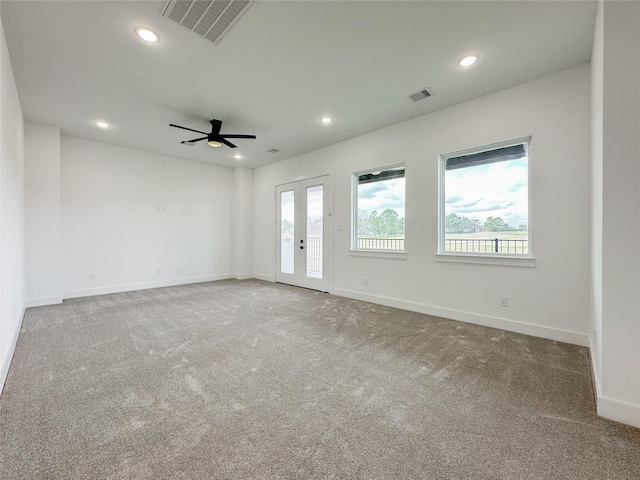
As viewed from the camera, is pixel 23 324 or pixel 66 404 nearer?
pixel 66 404

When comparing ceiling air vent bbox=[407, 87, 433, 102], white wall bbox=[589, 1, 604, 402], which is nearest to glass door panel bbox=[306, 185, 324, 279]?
ceiling air vent bbox=[407, 87, 433, 102]

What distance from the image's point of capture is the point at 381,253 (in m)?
4.64

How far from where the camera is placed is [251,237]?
24.5ft

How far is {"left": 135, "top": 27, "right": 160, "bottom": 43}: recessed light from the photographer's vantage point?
241 centimetres

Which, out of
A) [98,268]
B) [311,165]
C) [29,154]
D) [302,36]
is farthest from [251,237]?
[302,36]

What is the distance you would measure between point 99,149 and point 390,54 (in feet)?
18.4

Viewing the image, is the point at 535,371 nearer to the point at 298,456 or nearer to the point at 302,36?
the point at 298,456

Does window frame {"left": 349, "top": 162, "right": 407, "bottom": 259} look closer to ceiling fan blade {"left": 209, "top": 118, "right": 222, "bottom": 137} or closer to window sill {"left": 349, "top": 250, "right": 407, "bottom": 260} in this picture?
window sill {"left": 349, "top": 250, "right": 407, "bottom": 260}

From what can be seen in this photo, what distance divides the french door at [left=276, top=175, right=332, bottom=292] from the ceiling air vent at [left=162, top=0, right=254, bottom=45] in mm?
3382

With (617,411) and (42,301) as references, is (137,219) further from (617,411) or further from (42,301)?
(617,411)

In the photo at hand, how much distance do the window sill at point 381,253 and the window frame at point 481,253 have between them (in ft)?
1.77

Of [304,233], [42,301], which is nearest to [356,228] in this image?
[304,233]

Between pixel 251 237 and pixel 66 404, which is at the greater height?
pixel 251 237

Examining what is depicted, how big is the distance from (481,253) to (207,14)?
3.89 meters
